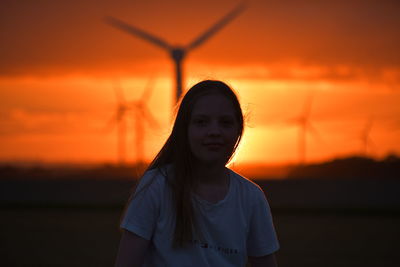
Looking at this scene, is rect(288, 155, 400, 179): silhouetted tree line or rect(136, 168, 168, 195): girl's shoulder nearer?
rect(136, 168, 168, 195): girl's shoulder

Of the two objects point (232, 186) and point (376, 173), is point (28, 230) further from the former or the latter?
point (376, 173)

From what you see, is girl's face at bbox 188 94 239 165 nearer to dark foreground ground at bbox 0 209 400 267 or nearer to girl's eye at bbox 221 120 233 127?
girl's eye at bbox 221 120 233 127

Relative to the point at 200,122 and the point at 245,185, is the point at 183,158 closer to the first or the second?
the point at 200,122

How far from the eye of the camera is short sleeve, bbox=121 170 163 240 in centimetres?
311

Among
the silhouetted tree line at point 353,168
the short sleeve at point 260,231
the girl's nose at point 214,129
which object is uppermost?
the girl's nose at point 214,129

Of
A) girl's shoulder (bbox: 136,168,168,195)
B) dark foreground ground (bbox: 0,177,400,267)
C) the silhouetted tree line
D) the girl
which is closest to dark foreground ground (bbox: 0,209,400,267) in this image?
dark foreground ground (bbox: 0,177,400,267)

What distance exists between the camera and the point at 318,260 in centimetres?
1245

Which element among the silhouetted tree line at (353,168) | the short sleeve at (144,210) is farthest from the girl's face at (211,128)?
the silhouetted tree line at (353,168)

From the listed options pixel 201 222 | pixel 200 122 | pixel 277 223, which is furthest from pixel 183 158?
pixel 277 223

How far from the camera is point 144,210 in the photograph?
311 centimetres

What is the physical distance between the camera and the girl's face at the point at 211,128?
3266 mm

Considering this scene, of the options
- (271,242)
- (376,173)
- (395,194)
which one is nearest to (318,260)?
(271,242)

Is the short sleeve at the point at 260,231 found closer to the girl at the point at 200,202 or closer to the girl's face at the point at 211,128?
the girl at the point at 200,202

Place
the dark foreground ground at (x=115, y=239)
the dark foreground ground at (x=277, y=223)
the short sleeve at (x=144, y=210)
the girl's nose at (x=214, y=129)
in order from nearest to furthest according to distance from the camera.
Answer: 1. the short sleeve at (x=144, y=210)
2. the girl's nose at (x=214, y=129)
3. the dark foreground ground at (x=115, y=239)
4. the dark foreground ground at (x=277, y=223)
